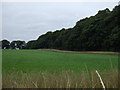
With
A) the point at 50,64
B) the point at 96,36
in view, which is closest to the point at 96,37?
the point at 96,36

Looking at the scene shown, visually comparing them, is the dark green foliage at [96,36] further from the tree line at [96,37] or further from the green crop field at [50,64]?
the green crop field at [50,64]

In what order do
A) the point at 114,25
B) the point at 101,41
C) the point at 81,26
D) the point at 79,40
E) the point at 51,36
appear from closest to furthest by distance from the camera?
the point at 114,25, the point at 101,41, the point at 79,40, the point at 81,26, the point at 51,36

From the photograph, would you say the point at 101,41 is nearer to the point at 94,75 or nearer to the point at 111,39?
the point at 111,39

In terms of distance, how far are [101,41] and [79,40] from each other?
1821 millimetres

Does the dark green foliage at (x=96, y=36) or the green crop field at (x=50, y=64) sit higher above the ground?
the dark green foliage at (x=96, y=36)

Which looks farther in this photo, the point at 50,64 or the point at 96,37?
the point at 96,37

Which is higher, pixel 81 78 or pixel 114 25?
pixel 114 25

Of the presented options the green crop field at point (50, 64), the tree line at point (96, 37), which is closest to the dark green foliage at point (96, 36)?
the tree line at point (96, 37)

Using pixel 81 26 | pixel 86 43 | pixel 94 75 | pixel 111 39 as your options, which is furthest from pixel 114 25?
pixel 94 75

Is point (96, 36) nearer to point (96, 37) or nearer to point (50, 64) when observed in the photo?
point (96, 37)

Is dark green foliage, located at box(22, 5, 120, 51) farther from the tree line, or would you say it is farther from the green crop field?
the green crop field

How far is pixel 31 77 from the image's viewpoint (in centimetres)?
63

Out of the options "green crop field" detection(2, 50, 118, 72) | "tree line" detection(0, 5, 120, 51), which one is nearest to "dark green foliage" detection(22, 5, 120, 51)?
"tree line" detection(0, 5, 120, 51)

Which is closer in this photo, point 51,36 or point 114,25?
point 114,25
